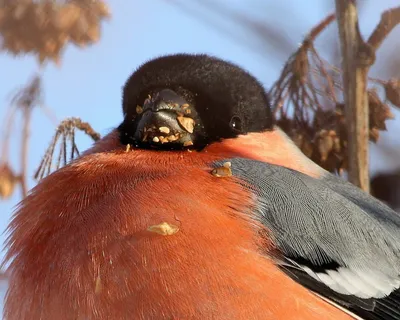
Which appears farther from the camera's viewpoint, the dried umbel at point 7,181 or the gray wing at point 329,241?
the dried umbel at point 7,181

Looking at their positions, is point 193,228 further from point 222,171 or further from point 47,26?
point 47,26

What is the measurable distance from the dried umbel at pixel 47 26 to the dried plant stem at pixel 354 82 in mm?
768

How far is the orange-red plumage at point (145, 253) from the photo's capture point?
2016mm

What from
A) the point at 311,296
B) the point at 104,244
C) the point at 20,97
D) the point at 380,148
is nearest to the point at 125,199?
the point at 104,244

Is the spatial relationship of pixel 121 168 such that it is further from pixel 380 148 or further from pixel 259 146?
pixel 380 148

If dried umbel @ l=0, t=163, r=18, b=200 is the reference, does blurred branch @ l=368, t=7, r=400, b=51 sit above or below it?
above

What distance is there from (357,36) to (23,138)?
1098 millimetres

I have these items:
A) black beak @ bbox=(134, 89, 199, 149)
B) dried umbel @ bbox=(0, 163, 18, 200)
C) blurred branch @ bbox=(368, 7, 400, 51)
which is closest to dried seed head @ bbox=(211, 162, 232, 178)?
black beak @ bbox=(134, 89, 199, 149)

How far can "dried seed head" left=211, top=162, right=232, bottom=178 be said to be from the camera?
7.80 feet

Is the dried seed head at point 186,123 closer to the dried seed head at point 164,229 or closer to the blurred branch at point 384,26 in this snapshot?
the dried seed head at point 164,229

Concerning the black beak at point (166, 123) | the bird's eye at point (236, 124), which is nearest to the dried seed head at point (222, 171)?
the black beak at point (166, 123)

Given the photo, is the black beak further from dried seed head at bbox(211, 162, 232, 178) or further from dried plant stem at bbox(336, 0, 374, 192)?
dried plant stem at bbox(336, 0, 374, 192)

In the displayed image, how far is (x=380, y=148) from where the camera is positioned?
116 inches

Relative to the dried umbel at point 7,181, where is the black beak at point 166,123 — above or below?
above
